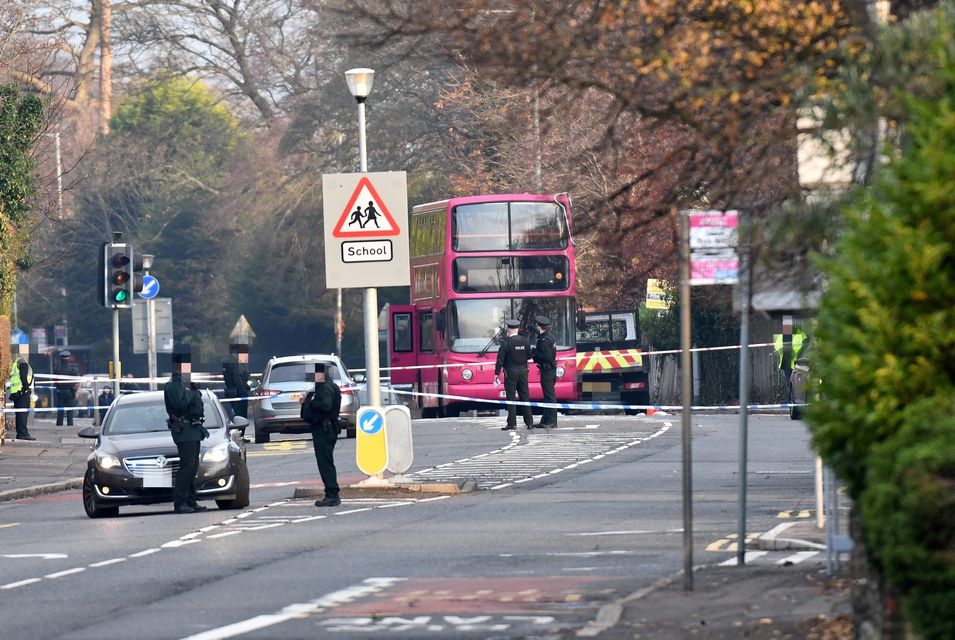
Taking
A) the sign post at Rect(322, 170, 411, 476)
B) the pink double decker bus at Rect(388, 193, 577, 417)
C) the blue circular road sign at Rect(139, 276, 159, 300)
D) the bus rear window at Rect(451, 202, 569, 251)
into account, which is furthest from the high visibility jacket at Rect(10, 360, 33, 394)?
the sign post at Rect(322, 170, 411, 476)

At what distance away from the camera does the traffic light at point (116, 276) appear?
34000mm

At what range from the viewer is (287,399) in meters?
37.2

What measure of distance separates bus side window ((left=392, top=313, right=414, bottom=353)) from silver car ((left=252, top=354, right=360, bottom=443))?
17.3 ft

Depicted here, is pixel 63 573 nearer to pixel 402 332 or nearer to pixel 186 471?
pixel 186 471

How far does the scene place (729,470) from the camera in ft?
79.8

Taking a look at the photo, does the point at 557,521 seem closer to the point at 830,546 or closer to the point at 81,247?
the point at 830,546

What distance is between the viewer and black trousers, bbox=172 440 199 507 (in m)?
20.7

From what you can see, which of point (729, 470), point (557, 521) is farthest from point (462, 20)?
point (729, 470)

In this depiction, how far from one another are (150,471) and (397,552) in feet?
19.4

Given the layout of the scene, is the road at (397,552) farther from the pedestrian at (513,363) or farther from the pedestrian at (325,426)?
the pedestrian at (513,363)

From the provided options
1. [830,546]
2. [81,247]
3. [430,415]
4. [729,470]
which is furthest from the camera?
[81,247]

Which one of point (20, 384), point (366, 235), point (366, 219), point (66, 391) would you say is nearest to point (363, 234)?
point (366, 235)

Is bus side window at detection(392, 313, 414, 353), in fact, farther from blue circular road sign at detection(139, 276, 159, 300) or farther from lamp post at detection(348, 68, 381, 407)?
lamp post at detection(348, 68, 381, 407)

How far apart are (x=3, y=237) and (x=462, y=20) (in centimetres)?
2552
